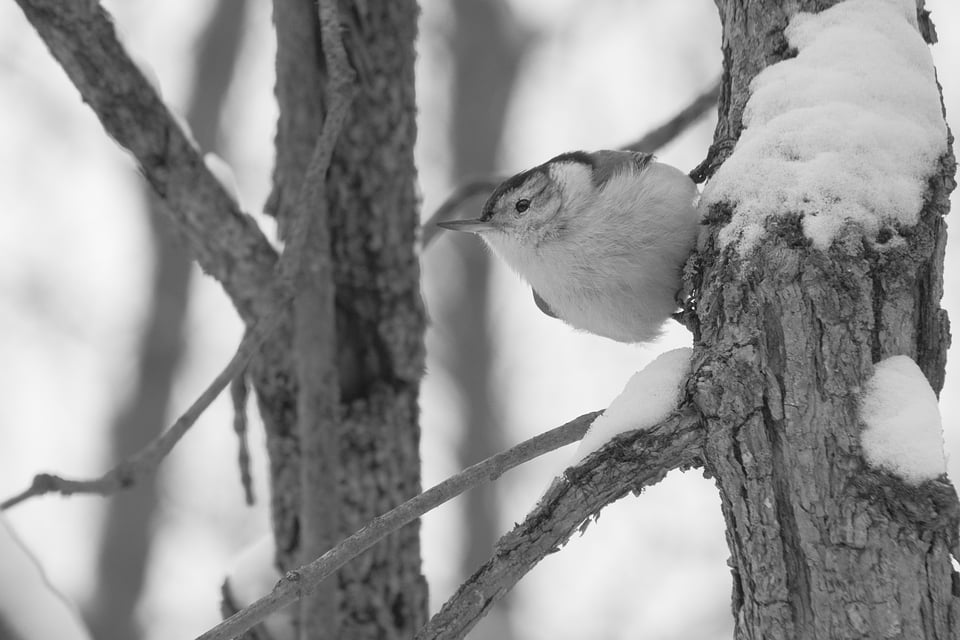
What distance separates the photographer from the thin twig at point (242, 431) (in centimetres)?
266

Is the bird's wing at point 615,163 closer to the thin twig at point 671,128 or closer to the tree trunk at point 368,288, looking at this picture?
the thin twig at point 671,128

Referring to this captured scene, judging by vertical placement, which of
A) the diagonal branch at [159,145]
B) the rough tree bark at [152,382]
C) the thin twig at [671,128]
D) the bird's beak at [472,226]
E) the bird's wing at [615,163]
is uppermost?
the rough tree bark at [152,382]

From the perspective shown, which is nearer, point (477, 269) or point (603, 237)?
point (603, 237)

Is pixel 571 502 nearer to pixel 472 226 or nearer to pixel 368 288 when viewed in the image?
pixel 472 226

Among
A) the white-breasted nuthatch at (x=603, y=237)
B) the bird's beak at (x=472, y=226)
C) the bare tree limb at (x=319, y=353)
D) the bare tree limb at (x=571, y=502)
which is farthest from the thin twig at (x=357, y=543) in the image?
the bird's beak at (x=472, y=226)

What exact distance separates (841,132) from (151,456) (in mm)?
1615

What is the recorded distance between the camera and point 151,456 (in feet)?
7.23

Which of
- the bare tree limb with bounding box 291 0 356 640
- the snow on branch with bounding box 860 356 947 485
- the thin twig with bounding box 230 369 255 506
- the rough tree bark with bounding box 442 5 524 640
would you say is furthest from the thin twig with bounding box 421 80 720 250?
the rough tree bark with bounding box 442 5 524 640

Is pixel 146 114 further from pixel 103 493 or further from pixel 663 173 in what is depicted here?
pixel 663 173

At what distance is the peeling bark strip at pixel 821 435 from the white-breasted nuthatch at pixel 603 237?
1.62ft

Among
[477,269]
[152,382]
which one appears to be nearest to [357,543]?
[152,382]

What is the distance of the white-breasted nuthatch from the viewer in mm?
2359

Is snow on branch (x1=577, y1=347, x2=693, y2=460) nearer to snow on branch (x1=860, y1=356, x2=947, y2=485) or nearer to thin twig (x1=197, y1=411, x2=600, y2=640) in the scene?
thin twig (x1=197, y1=411, x2=600, y2=640)

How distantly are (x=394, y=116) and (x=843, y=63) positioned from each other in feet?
5.36
